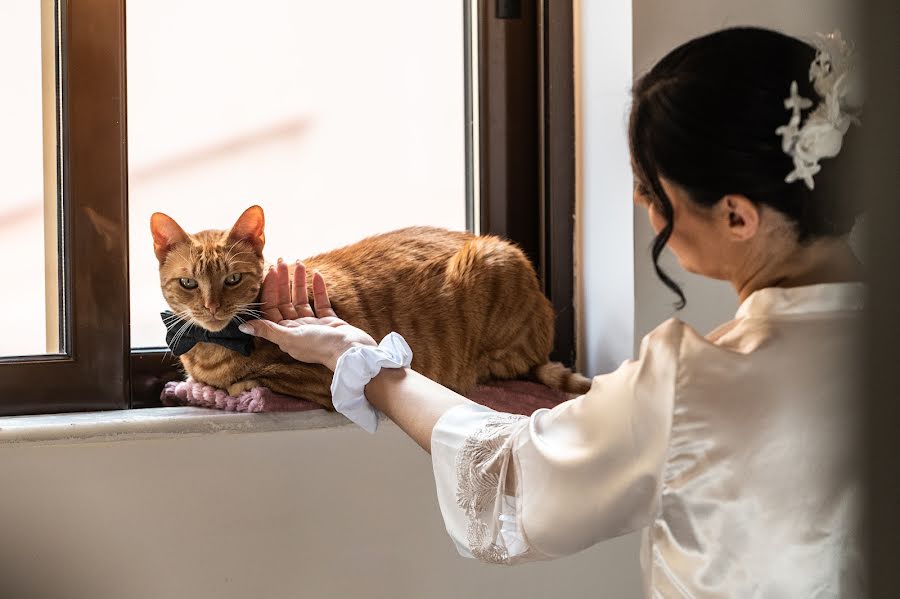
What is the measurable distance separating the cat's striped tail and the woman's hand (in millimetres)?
427

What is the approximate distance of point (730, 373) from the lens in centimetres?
71

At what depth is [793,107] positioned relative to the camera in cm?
69

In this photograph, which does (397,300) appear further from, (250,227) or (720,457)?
(720,457)

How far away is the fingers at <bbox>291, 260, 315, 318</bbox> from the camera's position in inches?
53.6

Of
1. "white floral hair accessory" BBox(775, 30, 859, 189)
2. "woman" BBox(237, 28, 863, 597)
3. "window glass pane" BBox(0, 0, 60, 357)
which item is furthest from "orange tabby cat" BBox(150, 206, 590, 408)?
"white floral hair accessory" BBox(775, 30, 859, 189)

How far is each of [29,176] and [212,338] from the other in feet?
1.51

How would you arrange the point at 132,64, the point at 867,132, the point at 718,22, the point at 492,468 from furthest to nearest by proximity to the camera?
1. the point at 132,64
2. the point at 718,22
3. the point at 492,468
4. the point at 867,132

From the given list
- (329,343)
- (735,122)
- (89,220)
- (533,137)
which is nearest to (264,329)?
(329,343)

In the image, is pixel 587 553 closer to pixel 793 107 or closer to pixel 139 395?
pixel 139 395

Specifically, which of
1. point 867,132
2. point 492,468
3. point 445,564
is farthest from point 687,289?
point 867,132

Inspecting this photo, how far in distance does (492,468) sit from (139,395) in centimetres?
88

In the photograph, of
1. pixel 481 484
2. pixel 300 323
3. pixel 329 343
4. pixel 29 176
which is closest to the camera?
pixel 481 484

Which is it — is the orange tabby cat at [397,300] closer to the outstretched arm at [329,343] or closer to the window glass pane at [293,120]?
the outstretched arm at [329,343]

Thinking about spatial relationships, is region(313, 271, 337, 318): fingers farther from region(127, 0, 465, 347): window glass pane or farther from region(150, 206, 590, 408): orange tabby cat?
region(127, 0, 465, 347): window glass pane
